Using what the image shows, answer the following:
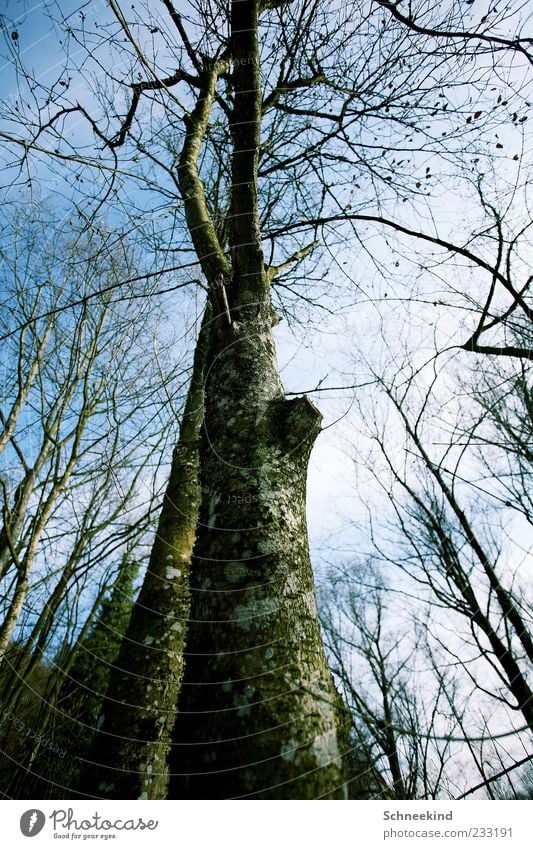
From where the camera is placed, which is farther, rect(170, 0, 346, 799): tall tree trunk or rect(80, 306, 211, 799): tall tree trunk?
rect(80, 306, 211, 799): tall tree trunk

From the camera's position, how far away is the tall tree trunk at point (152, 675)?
1.45 m

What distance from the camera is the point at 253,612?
1.04 m

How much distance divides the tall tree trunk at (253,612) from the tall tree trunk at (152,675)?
628mm

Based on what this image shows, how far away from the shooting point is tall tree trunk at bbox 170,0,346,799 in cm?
87

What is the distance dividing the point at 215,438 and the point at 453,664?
177 centimetres

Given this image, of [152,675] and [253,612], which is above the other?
[253,612]

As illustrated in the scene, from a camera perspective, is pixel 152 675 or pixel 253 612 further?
pixel 152 675

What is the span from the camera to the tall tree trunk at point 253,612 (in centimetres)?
87

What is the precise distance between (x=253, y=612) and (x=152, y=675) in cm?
114

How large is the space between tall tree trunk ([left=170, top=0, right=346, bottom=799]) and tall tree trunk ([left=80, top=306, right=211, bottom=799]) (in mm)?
628

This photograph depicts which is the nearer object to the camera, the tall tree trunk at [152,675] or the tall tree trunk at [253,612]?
the tall tree trunk at [253,612]

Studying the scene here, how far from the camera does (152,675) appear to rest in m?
1.82
